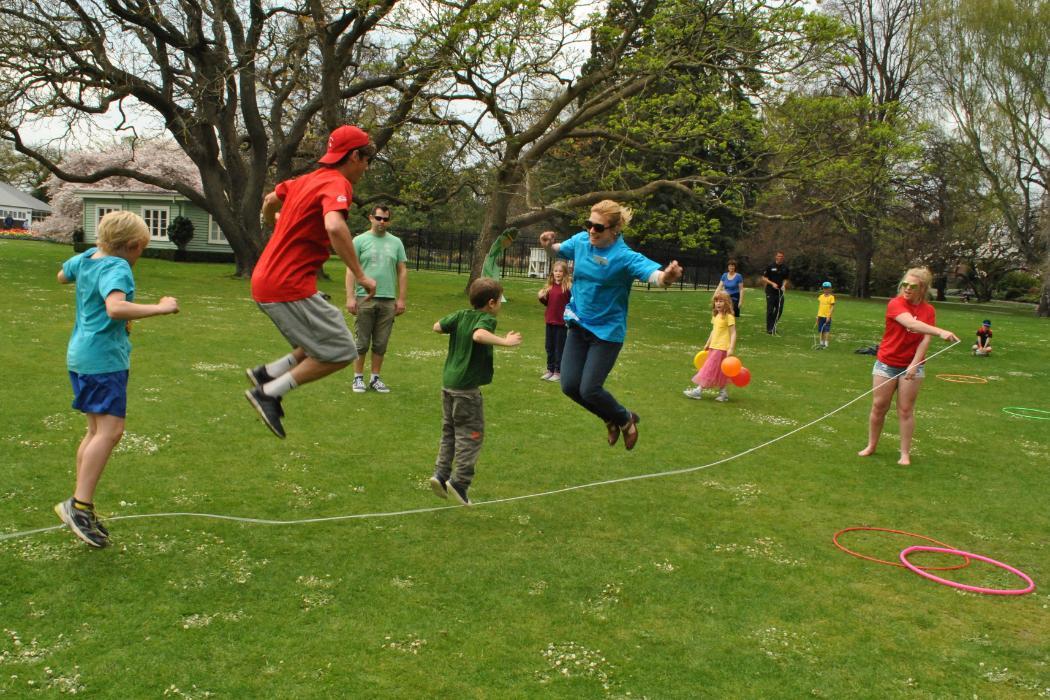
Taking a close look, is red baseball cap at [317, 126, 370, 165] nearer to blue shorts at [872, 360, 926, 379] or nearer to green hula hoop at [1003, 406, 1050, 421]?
blue shorts at [872, 360, 926, 379]

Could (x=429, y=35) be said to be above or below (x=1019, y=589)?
above

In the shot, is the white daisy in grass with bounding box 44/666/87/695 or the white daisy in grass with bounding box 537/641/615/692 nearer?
the white daisy in grass with bounding box 44/666/87/695

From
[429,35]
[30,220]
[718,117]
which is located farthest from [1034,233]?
[30,220]

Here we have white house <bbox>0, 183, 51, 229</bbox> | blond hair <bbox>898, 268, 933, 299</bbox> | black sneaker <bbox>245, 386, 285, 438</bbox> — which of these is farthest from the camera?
white house <bbox>0, 183, 51, 229</bbox>

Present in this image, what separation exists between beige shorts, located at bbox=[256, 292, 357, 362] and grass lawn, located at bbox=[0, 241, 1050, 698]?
1.23 meters

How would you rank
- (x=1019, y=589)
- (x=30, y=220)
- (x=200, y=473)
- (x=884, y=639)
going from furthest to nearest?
1. (x=30, y=220)
2. (x=200, y=473)
3. (x=1019, y=589)
4. (x=884, y=639)

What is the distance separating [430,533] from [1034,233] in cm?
5058

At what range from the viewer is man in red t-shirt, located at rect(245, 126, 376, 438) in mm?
5172

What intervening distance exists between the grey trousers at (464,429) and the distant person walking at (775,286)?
1684 centimetres

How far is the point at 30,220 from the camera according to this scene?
8150 centimetres

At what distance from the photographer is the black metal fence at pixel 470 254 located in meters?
50.9

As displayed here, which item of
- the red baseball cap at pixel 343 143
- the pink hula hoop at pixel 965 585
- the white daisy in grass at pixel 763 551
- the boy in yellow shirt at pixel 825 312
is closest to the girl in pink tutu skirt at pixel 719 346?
the pink hula hoop at pixel 965 585

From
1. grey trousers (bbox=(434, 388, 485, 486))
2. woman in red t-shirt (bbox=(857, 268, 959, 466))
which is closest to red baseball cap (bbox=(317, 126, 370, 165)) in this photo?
grey trousers (bbox=(434, 388, 485, 486))

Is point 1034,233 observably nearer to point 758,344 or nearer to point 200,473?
point 758,344
